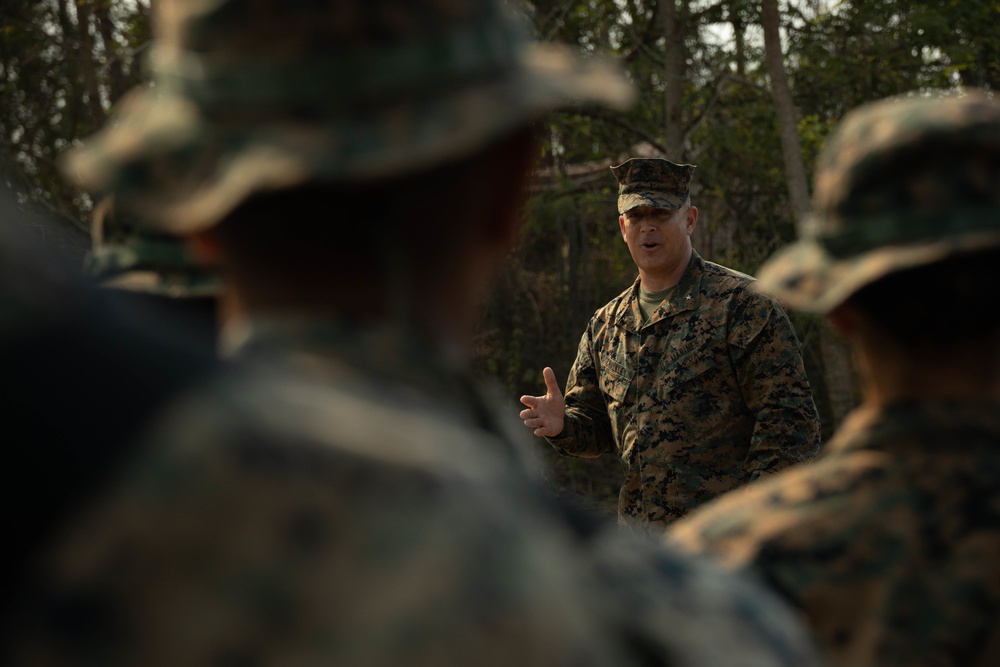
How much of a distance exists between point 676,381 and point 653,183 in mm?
994

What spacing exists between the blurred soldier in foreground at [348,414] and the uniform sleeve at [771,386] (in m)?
3.64

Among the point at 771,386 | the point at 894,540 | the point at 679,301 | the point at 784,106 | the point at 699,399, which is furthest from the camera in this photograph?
the point at 784,106

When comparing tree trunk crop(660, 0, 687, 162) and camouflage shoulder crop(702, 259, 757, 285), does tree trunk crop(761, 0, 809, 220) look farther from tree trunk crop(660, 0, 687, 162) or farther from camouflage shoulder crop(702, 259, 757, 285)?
camouflage shoulder crop(702, 259, 757, 285)

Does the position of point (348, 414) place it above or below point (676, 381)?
above

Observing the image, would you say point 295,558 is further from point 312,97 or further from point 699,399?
point 699,399

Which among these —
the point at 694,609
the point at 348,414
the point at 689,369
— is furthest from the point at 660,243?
the point at 348,414

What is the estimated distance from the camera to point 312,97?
41.9 inches

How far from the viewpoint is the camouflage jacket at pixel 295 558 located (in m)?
0.82

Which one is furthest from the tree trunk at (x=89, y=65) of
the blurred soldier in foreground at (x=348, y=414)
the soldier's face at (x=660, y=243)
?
the blurred soldier in foreground at (x=348, y=414)

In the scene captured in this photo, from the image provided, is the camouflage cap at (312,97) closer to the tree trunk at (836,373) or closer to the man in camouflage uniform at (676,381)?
the man in camouflage uniform at (676,381)

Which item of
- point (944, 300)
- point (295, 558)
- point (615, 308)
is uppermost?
point (295, 558)

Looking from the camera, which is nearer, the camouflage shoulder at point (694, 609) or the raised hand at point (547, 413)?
the camouflage shoulder at point (694, 609)

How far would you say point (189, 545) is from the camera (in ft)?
2.69

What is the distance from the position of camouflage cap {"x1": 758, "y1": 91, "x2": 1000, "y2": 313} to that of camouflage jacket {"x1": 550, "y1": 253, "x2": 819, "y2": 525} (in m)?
3.02
